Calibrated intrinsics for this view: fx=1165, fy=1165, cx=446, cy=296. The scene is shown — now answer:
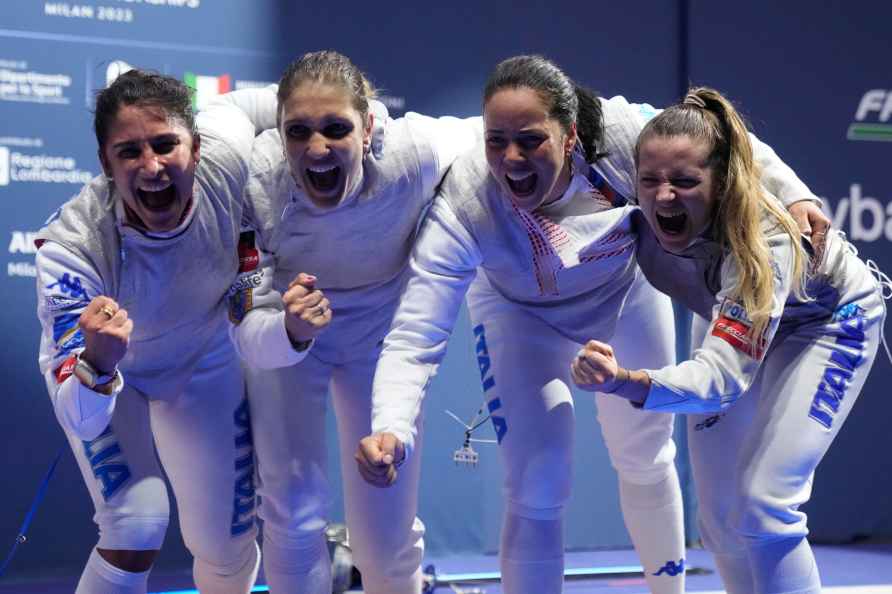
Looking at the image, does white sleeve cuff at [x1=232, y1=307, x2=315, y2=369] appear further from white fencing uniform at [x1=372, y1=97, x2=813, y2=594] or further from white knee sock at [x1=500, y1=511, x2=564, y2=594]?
white knee sock at [x1=500, y1=511, x2=564, y2=594]

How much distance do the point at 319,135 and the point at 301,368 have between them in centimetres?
59

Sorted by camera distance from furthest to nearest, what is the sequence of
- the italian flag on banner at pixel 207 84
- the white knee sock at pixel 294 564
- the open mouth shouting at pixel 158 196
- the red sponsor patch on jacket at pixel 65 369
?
the italian flag on banner at pixel 207 84 < the white knee sock at pixel 294 564 < the open mouth shouting at pixel 158 196 < the red sponsor patch on jacket at pixel 65 369

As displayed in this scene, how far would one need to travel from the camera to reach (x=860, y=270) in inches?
109

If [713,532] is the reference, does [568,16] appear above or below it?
above

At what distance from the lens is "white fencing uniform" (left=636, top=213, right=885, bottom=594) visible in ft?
8.25

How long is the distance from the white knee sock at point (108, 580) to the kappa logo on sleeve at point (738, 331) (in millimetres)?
1399

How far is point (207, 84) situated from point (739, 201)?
2.58m

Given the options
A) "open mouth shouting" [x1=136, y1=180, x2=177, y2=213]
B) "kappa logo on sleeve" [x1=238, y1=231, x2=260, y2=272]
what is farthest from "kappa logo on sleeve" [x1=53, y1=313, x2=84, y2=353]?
"kappa logo on sleeve" [x1=238, y1=231, x2=260, y2=272]

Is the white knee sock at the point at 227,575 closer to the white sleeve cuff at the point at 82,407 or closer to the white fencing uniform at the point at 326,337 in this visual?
the white fencing uniform at the point at 326,337

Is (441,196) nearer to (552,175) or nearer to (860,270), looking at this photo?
(552,175)

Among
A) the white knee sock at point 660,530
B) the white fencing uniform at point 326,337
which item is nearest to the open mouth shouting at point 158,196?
the white fencing uniform at point 326,337

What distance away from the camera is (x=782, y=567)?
2.56m

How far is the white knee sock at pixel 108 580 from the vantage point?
2570 mm

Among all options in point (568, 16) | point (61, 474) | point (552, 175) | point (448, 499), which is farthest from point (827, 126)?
point (61, 474)
